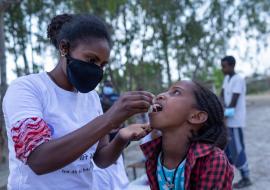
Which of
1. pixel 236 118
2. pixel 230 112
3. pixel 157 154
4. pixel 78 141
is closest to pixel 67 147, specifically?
pixel 78 141

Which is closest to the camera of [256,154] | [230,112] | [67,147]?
[67,147]

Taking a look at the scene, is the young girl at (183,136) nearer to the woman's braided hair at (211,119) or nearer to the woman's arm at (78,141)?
the woman's braided hair at (211,119)

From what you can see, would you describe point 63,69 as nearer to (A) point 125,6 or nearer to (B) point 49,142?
(B) point 49,142

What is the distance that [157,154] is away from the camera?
2.04m

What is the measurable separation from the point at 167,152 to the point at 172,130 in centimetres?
11

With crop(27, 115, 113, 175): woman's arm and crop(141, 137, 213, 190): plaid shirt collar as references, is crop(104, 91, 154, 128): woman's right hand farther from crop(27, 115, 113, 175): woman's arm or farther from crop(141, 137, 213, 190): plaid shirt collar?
crop(141, 137, 213, 190): plaid shirt collar

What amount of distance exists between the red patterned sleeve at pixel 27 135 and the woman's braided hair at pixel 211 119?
761 mm

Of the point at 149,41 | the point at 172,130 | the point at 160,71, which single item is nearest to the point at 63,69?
the point at 172,130

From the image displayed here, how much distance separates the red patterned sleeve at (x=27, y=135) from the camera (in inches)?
62.1

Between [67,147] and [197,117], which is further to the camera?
[197,117]

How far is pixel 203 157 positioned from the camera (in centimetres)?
184

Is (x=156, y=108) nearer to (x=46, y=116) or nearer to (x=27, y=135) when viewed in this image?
(x=46, y=116)

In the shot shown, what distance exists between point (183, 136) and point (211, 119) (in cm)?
17

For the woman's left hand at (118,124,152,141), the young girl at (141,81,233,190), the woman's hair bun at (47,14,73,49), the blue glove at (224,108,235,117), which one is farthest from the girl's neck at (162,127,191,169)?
the blue glove at (224,108,235,117)
